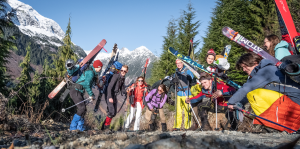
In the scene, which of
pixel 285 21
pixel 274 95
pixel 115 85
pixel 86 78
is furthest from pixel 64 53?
pixel 274 95

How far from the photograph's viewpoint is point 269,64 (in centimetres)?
266

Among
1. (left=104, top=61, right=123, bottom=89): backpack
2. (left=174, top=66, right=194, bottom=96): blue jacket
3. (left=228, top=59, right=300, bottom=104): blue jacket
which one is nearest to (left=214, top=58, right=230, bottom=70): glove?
(left=174, top=66, right=194, bottom=96): blue jacket

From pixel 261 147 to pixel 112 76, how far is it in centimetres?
518

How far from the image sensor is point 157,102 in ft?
20.4

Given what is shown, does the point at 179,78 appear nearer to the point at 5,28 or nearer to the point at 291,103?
the point at 291,103

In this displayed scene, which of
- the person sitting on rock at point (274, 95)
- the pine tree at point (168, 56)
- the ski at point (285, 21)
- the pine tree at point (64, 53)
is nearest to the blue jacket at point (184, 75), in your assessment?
the ski at point (285, 21)

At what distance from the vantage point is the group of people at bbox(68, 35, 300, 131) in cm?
257

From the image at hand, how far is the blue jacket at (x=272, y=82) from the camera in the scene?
98.6 inches

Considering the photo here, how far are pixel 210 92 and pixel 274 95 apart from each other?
207 cm

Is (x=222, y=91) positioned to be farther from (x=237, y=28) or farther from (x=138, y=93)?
(x=237, y=28)

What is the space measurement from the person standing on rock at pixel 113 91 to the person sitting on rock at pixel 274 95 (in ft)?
13.3

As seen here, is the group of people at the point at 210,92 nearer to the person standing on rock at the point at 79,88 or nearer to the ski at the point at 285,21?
the person standing on rock at the point at 79,88

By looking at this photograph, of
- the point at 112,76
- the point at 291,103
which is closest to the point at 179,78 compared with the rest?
the point at 112,76

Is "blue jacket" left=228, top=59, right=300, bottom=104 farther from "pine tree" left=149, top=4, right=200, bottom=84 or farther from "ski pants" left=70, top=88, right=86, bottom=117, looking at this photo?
"pine tree" left=149, top=4, right=200, bottom=84
